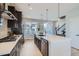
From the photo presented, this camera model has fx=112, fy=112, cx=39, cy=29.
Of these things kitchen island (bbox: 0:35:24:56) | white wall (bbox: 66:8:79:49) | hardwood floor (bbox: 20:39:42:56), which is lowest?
hardwood floor (bbox: 20:39:42:56)

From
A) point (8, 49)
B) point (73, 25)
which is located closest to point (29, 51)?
point (73, 25)

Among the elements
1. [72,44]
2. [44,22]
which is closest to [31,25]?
[44,22]

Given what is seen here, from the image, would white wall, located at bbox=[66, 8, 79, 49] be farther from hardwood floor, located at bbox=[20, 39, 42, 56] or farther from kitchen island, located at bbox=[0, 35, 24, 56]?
kitchen island, located at bbox=[0, 35, 24, 56]

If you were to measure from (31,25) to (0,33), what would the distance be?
3.20 ft

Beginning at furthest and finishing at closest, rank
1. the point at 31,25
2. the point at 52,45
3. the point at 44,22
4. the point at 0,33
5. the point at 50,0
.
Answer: the point at 0,33, the point at 31,25, the point at 44,22, the point at 52,45, the point at 50,0

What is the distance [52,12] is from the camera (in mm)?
2949

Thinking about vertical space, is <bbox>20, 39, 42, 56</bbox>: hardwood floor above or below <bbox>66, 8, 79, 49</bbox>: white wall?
below

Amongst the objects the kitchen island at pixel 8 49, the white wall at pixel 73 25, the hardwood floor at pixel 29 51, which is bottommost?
the hardwood floor at pixel 29 51

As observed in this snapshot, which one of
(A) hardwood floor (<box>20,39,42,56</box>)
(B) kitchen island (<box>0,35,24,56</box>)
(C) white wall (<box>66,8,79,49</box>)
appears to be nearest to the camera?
(B) kitchen island (<box>0,35,24,56</box>)

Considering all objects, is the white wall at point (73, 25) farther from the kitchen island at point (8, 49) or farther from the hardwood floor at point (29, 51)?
the kitchen island at point (8, 49)

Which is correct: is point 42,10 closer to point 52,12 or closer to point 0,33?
point 52,12

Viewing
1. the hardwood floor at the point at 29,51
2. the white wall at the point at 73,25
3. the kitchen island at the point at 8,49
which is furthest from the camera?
the hardwood floor at the point at 29,51

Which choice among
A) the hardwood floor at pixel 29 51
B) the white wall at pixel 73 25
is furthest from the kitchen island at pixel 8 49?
the white wall at pixel 73 25

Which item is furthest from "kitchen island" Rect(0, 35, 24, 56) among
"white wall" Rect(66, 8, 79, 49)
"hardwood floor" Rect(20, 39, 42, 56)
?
"white wall" Rect(66, 8, 79, 49)
